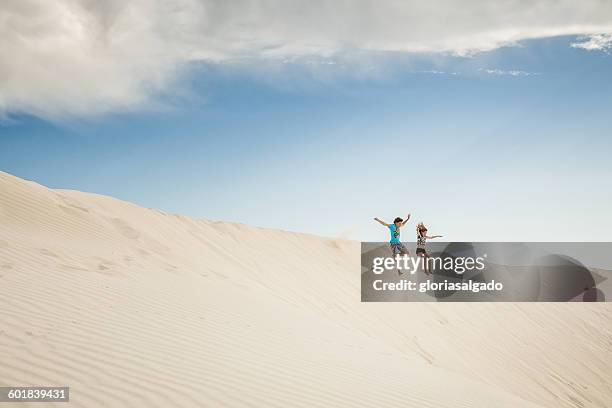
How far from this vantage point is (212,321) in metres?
6.02

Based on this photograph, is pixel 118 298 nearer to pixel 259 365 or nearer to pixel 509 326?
pixel 259 365

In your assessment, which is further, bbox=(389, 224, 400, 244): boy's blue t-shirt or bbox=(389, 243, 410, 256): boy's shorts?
bbox=(389, 243, 410, 256): boy's shorts

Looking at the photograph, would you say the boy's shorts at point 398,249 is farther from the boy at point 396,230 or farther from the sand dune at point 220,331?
the sand dune at point 220,331

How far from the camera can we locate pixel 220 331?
5.68m

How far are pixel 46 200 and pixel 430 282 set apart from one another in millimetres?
13691

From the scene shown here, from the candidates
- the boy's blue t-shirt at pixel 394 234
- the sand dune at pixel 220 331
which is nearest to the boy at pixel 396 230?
the boy's blue t-shirt at pixel 394 234

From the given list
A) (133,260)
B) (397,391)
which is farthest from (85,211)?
(397,391)

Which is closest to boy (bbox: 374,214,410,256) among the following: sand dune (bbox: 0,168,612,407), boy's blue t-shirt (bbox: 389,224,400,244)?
boy's blue t-shirt (bbox: 389,224,400,244)

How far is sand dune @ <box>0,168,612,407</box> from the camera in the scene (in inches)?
158

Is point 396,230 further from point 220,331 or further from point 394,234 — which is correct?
point 220,331

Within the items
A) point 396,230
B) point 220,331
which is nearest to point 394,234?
point 396,230

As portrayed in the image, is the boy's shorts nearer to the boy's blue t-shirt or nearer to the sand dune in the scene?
the boy's blue t-shirt

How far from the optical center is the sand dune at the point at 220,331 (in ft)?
13.2

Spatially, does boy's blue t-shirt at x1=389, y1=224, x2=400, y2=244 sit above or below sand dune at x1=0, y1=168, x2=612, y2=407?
above
